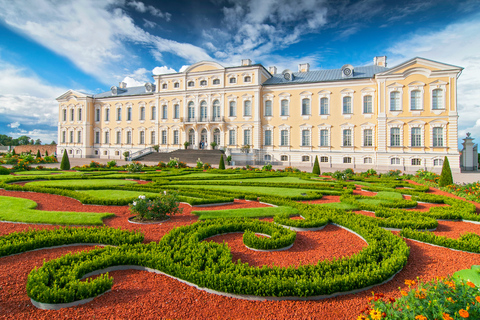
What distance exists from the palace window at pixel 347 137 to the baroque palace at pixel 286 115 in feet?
0.31

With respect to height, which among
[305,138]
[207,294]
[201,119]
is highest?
[201,119]

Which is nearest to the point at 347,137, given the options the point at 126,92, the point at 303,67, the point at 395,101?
the point at 395,101

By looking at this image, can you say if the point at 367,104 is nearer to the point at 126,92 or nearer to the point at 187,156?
the point at 187,156

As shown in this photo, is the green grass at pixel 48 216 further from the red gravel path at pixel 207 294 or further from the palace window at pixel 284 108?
the palace window at pixel 284 108

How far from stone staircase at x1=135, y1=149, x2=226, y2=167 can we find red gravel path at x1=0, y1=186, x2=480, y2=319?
23.4 m

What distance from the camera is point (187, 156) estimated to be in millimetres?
29922

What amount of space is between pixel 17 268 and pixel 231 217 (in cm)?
369

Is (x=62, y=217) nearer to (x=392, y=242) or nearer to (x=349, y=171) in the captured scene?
(x=392, y=242)

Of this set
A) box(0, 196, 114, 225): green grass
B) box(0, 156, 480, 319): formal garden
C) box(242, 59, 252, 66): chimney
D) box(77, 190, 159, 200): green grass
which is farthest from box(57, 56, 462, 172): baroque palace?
box(0, 196, 114, 225): green grass

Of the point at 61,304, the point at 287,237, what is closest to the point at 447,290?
the point at 287,237

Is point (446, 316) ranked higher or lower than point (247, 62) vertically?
lower

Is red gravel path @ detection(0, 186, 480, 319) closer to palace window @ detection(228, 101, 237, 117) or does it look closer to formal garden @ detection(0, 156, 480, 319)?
formal garden @ detection(0, 156, 480, 319)

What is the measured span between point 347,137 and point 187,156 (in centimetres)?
1680

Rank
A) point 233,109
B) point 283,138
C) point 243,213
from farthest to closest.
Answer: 1. point 233,109
2. point 283,138
3. point 243,213
